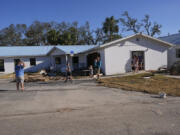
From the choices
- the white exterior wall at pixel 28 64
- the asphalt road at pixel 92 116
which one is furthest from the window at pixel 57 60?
the asphalt road at pixel 92 116

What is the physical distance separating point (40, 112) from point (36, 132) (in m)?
1.48

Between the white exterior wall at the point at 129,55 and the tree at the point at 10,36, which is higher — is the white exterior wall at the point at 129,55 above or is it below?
below

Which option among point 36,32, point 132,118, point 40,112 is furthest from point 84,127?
point 36,32

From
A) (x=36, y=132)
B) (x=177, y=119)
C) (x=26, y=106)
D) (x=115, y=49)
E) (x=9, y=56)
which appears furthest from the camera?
(x=9, y=56)

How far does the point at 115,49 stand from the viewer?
14.1 m

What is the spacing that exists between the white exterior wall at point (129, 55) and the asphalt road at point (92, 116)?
8.09 meters

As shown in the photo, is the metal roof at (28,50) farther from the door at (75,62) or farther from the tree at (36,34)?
the tree at (36,34)

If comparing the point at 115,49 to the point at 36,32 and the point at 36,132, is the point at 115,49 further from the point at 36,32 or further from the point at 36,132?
the point at 36,32

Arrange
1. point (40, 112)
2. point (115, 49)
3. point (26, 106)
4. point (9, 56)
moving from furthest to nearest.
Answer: point (9, 56)
point (115, 49)
point (26, 106)
point (40, 112)

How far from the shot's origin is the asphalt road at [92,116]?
344 centimetres

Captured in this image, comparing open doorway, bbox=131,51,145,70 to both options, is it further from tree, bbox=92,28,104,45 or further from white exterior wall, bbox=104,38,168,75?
tree, bbox=92,28,104,45

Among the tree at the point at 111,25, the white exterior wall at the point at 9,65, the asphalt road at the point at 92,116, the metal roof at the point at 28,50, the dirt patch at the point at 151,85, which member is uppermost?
the tree at the point at 111,25

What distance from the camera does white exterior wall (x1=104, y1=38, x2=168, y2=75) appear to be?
45.8 feet

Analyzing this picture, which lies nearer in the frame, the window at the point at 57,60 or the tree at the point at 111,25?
the window at the point at 57,60
